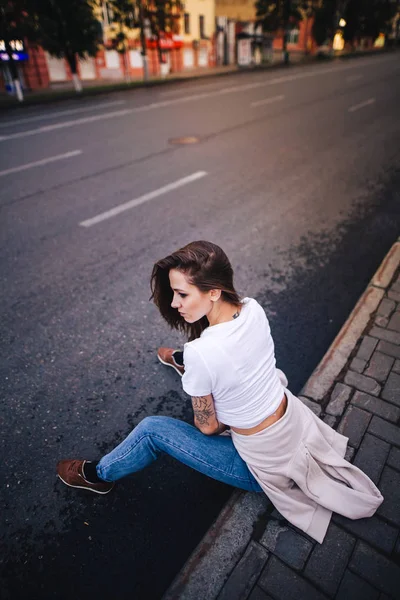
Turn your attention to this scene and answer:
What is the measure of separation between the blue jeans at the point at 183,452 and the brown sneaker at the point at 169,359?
38.8 inches

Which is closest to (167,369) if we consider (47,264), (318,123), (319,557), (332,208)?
(319,557)

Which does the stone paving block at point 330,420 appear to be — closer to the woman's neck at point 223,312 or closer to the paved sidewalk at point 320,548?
the paved sidewalk at point 320,548

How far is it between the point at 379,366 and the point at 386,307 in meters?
0.94

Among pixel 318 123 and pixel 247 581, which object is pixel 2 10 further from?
pixel 247 581

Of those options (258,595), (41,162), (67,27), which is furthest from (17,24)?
(258,595)

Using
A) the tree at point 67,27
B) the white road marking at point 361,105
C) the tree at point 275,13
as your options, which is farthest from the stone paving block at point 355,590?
the tree at point 275,13

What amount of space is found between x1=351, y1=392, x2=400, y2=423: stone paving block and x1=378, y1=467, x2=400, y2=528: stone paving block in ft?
1.45

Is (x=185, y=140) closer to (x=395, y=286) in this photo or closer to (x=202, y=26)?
(x=395, y=286)

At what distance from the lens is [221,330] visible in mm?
1832

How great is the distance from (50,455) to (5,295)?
229 centimetres

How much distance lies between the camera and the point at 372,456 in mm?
2381

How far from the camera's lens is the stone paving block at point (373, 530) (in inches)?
77.0

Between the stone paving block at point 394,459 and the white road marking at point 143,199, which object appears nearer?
the stone paving block at point 394,459

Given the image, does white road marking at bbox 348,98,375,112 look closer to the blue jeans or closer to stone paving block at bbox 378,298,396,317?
stone paving block at bbox 378,298,396,317
